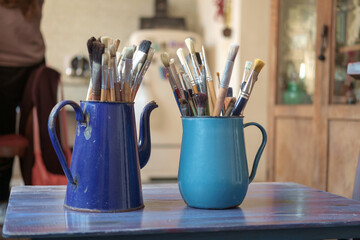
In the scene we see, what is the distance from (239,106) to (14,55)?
1548 mm

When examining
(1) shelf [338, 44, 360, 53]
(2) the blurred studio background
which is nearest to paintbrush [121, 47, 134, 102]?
(2) the blurred studio background

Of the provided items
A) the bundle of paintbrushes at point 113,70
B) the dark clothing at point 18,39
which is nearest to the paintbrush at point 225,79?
the bundle of paintbrushes at point 113,70

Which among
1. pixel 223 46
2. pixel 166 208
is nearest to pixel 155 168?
pixel 223 46

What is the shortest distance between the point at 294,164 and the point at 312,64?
60cm

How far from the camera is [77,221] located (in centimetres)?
74

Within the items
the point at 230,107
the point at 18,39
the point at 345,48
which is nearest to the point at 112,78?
the point at 230,107

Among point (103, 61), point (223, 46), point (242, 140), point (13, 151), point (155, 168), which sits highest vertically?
point (223, 46)

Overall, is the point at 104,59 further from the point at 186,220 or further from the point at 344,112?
the point at 344,112

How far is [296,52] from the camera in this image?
2912 millimetres

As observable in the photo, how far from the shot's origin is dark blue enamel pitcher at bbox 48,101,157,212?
0.81 metres

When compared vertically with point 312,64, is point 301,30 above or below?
above

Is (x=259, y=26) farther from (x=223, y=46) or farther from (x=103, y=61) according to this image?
(x=103, y=61)

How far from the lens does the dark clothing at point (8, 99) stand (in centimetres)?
211

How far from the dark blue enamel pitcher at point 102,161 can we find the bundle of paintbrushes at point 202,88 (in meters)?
0.11
